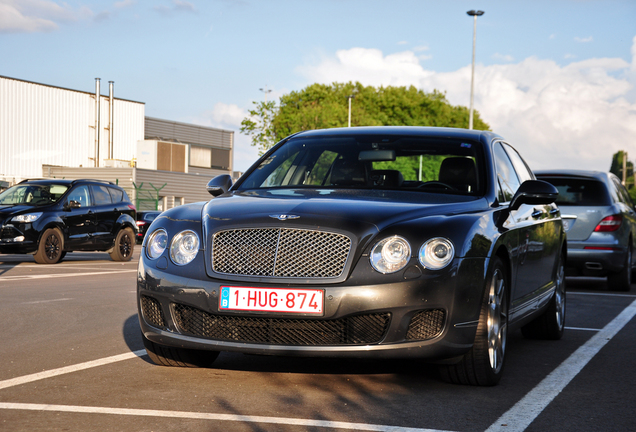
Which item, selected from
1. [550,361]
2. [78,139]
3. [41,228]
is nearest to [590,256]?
[550,361]

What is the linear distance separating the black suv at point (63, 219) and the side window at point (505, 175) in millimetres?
11921

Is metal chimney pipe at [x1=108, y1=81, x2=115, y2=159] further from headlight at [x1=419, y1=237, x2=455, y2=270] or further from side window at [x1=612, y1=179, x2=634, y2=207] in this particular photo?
headlight at [x1=419, y1=237, x2=455, y2=270]

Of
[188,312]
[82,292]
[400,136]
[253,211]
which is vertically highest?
[400,136]

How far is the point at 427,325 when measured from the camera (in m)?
4.79

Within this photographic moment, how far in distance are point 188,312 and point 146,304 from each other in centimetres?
36

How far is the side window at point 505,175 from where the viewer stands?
6.25 meters

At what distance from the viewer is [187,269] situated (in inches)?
196

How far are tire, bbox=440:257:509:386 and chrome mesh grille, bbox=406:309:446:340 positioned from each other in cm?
33

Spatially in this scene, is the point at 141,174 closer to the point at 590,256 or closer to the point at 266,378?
the point at 590,256

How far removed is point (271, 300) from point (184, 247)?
70 centimetres

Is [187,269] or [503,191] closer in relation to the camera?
[187,269]

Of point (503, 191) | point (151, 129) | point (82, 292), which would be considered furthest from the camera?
point (151, 129)

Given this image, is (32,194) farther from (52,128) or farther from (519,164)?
(52,128)

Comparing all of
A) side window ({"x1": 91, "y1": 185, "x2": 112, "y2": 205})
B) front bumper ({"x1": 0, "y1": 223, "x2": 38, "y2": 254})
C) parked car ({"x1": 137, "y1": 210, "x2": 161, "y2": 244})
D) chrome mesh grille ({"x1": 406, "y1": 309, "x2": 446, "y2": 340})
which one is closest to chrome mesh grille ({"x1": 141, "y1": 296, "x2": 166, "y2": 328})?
chrome mesh grille ({"x1": 406, "y1": 309, "x2": 446, "y2": 340})
